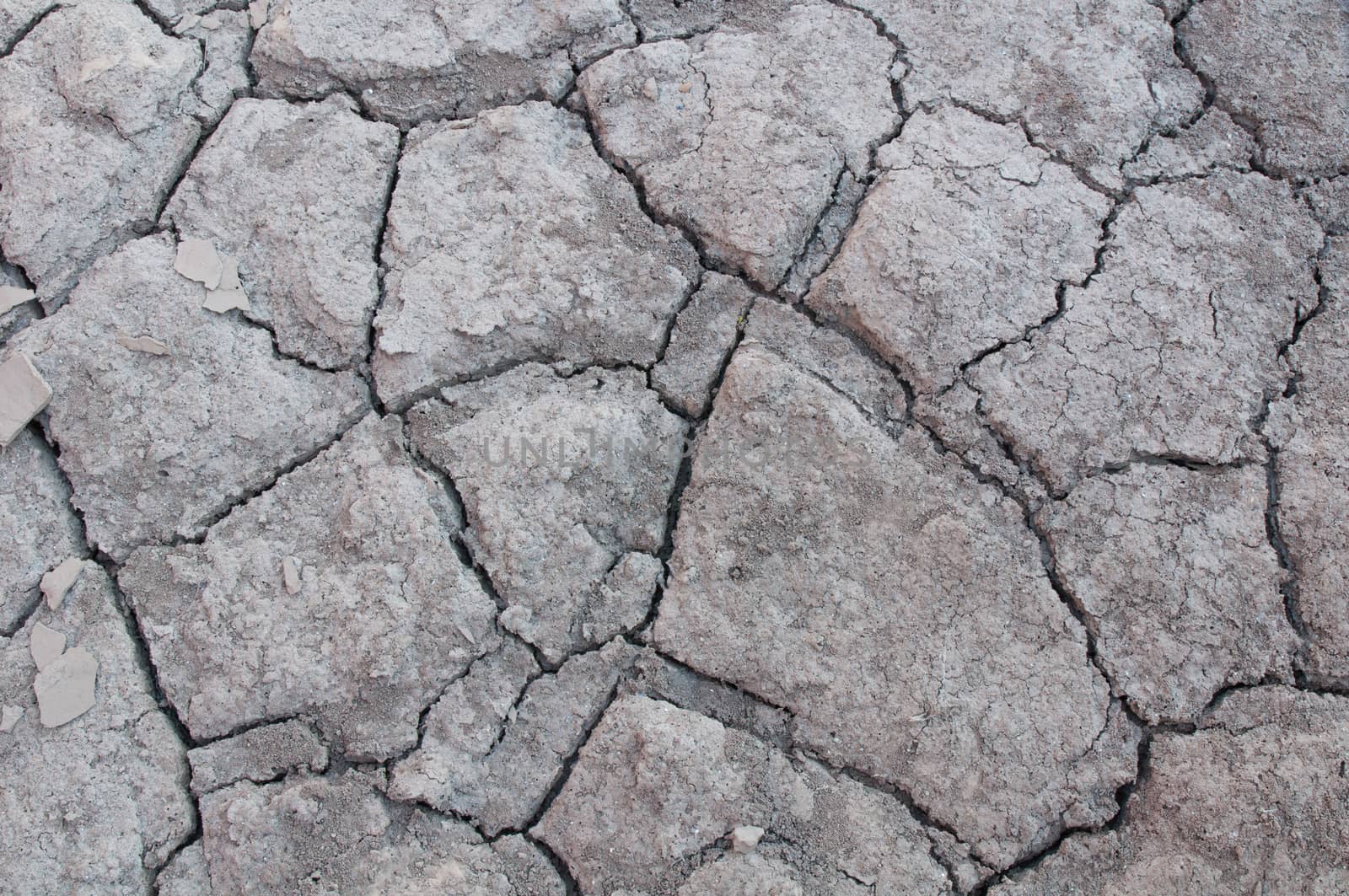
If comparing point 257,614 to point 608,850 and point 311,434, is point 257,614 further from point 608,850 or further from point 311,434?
point 608,850

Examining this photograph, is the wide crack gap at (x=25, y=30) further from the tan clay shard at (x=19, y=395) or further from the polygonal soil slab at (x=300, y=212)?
the tan clay shard at (x=19, y=395)

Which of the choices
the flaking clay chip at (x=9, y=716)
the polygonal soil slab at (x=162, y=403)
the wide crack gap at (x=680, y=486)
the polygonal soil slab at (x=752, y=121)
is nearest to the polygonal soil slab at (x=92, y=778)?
the flaking clay chip at (x=9, y=716)

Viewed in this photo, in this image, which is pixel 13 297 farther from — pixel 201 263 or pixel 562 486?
pixel 562 486

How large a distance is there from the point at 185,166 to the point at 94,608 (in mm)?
920

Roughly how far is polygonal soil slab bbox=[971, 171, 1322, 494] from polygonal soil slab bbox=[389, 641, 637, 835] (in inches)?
34.6

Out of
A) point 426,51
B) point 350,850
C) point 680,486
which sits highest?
point 426,51

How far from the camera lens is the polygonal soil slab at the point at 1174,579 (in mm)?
1615

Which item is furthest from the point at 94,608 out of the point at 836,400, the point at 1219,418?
the point at 1219,418

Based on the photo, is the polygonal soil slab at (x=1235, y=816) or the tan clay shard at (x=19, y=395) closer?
the polygonal soil slab at (x=1235, y=816)

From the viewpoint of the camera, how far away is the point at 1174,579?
166 cm

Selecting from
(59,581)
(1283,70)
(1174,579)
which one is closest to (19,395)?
(59,581)

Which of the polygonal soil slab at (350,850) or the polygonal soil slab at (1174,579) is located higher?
→ the polygonal soil slab at (1174,579)

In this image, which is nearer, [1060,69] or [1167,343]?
[1167,343]

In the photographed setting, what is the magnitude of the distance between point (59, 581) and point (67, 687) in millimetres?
191
